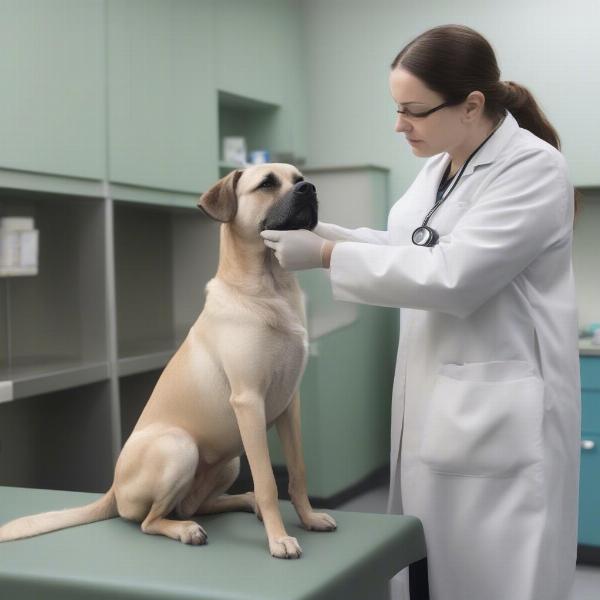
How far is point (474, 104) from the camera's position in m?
1.51

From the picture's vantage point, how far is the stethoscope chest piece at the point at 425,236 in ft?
4.94

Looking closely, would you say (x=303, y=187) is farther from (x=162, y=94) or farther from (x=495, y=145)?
(x=162, y=94)

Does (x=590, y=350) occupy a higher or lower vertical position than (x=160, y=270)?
lower

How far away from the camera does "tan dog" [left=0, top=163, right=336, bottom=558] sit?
4.40 feet

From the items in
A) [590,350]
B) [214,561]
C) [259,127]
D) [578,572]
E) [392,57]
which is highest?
[392,57]

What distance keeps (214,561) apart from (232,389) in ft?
0.85

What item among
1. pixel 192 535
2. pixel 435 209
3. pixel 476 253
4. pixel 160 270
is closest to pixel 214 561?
pixel 192 535

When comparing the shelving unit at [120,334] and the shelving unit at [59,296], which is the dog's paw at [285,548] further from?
the shelving unit at [59,296]

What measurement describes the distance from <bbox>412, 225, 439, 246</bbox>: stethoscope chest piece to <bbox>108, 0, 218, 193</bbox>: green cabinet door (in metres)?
1.66

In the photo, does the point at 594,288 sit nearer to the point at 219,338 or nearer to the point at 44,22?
the point at 44,22

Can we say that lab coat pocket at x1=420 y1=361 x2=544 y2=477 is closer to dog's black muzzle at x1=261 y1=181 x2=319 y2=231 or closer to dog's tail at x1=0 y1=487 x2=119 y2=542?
dog's black muzzle at x1=261 y1=181 x2=319 y2=231

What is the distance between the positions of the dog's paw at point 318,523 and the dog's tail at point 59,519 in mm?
341

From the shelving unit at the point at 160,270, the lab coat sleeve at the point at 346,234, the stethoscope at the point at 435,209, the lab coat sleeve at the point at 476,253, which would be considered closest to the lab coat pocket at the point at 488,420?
the lab coat sleeve at the point at 476,253

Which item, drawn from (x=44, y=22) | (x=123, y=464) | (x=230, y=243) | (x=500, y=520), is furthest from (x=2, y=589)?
(x=44, y=22)
